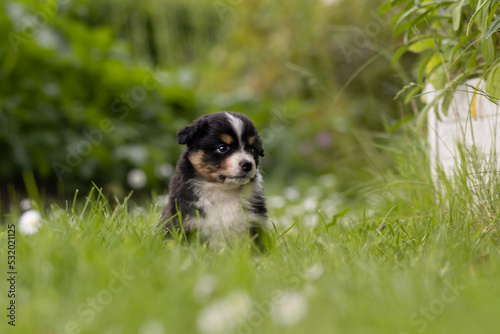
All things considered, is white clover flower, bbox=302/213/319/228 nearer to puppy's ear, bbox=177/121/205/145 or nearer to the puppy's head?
the puppy's head

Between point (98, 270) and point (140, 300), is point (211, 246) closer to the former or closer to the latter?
point (98, 270)

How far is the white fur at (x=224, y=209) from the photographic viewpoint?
2.95 meters

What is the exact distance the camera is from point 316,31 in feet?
25.5

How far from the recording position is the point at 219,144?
320cm

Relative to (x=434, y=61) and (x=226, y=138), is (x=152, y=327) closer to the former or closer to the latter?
(x=226, y=138)

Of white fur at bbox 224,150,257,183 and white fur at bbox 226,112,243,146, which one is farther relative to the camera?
white fur at bbox 226,112,243,146

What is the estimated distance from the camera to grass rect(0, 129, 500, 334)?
5.44ft

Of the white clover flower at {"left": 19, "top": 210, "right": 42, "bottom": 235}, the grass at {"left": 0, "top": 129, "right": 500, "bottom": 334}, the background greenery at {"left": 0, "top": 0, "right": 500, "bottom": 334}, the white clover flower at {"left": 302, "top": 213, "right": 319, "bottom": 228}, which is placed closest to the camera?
the grass at {"left": 0, "top": 129, "right": 500, "bottom": 334}

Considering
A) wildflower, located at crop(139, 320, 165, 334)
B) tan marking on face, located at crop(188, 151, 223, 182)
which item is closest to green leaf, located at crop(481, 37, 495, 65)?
tan marking on face, located at crop(188, 151, 223, 182)

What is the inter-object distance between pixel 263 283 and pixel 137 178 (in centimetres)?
398

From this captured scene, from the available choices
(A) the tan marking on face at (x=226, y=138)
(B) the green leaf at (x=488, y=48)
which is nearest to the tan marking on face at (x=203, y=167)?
(A) the tan marking on face at (x=226, y=138)

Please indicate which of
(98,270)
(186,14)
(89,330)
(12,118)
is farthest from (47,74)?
(186,14)

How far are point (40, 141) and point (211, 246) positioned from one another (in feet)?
11.2

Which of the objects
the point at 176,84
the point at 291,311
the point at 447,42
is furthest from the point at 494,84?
the point at 176,84
